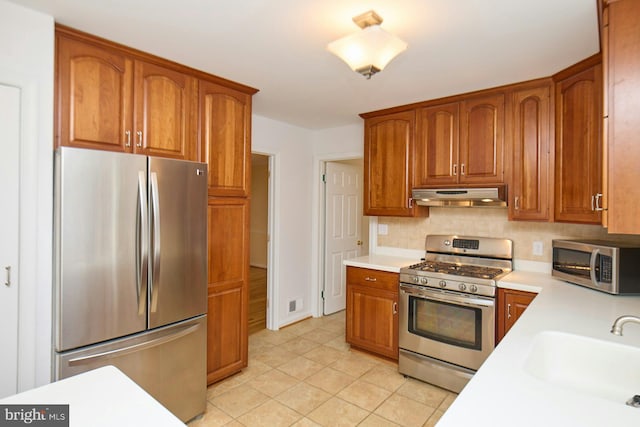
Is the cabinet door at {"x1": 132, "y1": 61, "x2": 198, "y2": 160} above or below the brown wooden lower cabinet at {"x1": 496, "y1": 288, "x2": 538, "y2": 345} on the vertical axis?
above

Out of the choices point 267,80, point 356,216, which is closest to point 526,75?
point 267,80

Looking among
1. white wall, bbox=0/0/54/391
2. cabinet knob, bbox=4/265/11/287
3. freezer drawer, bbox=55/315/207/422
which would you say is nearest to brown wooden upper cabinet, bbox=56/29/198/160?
white wall, bbox=0/0/54/391

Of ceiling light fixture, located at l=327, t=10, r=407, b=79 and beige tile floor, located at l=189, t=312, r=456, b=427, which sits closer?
ceiling light fixture, located at l=327, t=10, r=407, b=79

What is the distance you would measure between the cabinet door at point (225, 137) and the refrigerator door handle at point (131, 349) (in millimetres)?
979

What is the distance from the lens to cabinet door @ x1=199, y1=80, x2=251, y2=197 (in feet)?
8.64

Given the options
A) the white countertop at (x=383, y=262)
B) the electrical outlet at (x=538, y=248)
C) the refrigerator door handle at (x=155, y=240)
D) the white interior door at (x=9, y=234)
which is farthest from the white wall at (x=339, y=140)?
the white interior door at (x=9, y=234)

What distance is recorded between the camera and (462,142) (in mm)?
3037

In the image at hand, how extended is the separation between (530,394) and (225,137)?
2.43m

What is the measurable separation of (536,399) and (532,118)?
2331 millimetres

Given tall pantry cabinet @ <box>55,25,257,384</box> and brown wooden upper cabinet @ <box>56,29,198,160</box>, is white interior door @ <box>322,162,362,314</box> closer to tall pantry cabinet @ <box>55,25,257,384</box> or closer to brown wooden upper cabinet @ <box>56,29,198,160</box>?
tall pantry cabinet @ <box>55,25,257,384</box>

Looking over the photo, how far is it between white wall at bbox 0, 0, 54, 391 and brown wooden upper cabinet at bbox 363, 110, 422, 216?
2.57 meters

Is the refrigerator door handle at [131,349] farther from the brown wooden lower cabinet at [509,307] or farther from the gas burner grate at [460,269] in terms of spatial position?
the brown wooden lower cabinet at [509,307]

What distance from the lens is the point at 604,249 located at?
2246 mm

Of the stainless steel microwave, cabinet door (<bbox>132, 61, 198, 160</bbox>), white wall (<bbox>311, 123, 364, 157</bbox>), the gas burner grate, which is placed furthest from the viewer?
white wall (<bbox>311, 123, 364, 157</bbox>)
